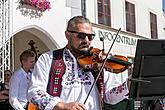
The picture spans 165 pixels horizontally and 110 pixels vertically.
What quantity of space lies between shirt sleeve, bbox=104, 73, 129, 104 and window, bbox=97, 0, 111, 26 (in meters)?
10.9

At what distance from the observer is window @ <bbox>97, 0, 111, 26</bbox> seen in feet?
46.0

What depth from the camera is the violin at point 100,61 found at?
9.66ft

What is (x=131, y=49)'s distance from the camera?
52.2 feet

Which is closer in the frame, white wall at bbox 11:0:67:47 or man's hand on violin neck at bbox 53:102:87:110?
man's hand on violin neck at bbox 53:102:87:110

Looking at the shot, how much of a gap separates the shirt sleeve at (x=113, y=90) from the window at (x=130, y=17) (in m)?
13.0

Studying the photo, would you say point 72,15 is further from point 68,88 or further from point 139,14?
point 68,88

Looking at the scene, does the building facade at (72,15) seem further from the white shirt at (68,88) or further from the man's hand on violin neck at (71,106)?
the man's hand on violin neck at (71,106)

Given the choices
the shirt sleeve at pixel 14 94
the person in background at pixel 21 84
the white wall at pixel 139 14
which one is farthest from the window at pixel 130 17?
the shirt sleeve at pixel 14 94

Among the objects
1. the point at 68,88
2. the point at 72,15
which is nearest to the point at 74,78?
the point at 68,88

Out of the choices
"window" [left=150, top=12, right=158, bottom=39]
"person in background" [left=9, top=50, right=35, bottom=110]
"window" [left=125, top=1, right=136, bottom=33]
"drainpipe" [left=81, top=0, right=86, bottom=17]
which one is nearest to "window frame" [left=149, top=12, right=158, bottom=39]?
"window" [left=150, top=12, right=158, bottom=39]

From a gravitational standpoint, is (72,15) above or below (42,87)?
above

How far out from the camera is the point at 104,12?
1433 centimetres

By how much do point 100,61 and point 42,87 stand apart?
1.99ft

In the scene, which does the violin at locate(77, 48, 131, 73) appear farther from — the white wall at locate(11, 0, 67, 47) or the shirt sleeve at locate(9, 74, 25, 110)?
the white wall at locate(11, 0, 67, 47)
